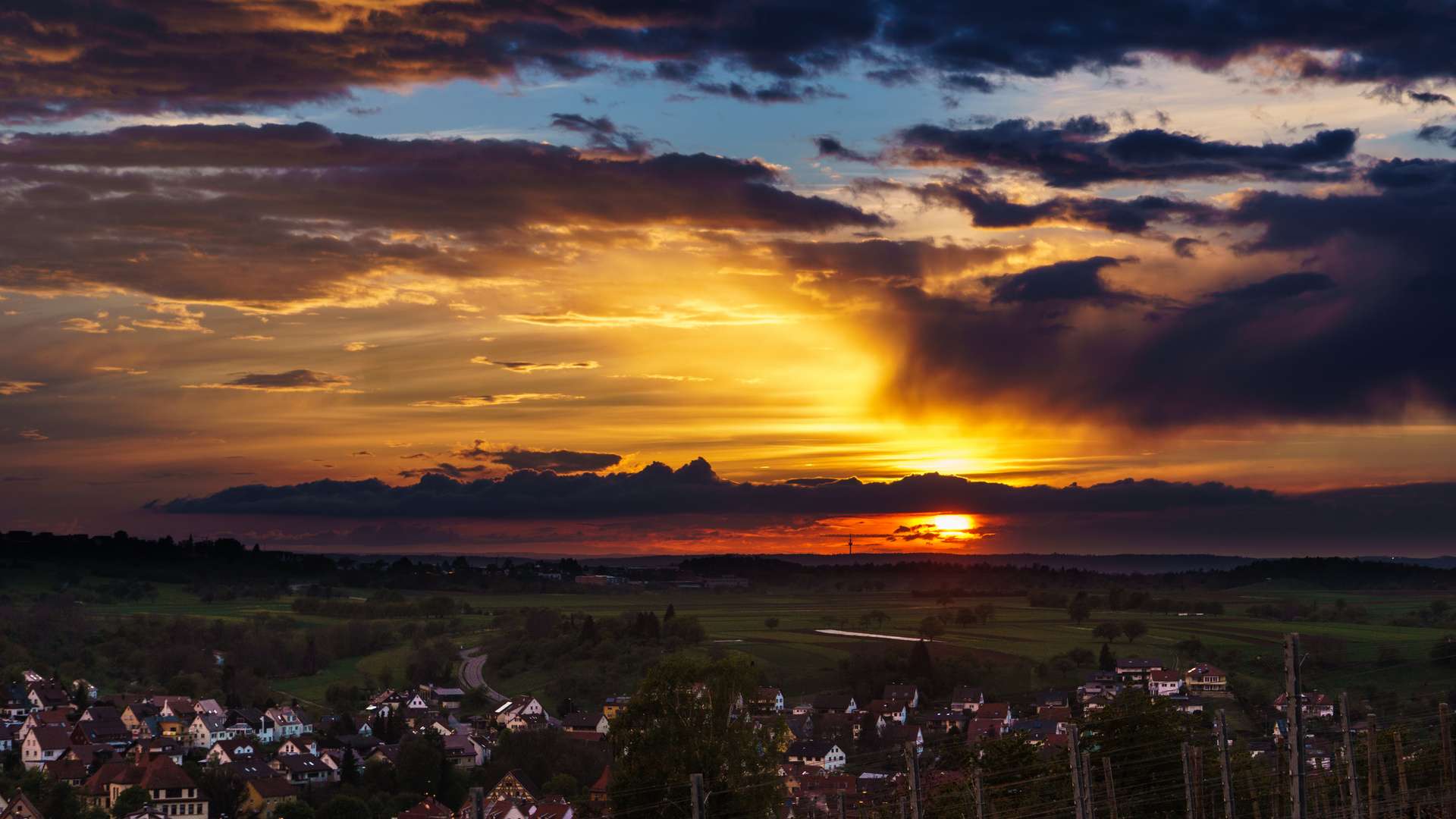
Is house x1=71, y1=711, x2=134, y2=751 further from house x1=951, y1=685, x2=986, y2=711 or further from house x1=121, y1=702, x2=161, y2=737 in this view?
house x1=951, y1=685, x2=986, y2=711

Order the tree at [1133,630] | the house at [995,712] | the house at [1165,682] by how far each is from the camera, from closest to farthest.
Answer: the house at [995,712], the house at [1165,682], the tree at [1133,630]

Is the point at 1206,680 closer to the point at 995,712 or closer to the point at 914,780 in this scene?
the point at 995,712

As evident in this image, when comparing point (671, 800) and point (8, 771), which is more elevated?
point (671, 800)

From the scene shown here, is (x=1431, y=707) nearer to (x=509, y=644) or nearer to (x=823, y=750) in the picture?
(x=823, y=750)

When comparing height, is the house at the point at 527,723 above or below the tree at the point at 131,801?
below

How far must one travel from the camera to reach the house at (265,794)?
292ft

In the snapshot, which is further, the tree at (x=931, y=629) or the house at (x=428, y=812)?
the tree at (x=931, y=629)

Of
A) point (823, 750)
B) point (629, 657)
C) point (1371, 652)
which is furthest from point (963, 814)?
point (629, 657)

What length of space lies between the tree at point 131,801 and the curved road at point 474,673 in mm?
59811

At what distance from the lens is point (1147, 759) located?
38.3 metres

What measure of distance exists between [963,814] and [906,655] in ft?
377

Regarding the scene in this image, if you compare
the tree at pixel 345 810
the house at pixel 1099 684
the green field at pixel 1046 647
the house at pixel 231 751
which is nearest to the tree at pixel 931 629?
the green field at pixel 1046 647

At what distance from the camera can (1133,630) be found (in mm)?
161375

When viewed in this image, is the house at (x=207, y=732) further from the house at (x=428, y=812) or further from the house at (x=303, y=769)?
the house at (x=428, y=812)
